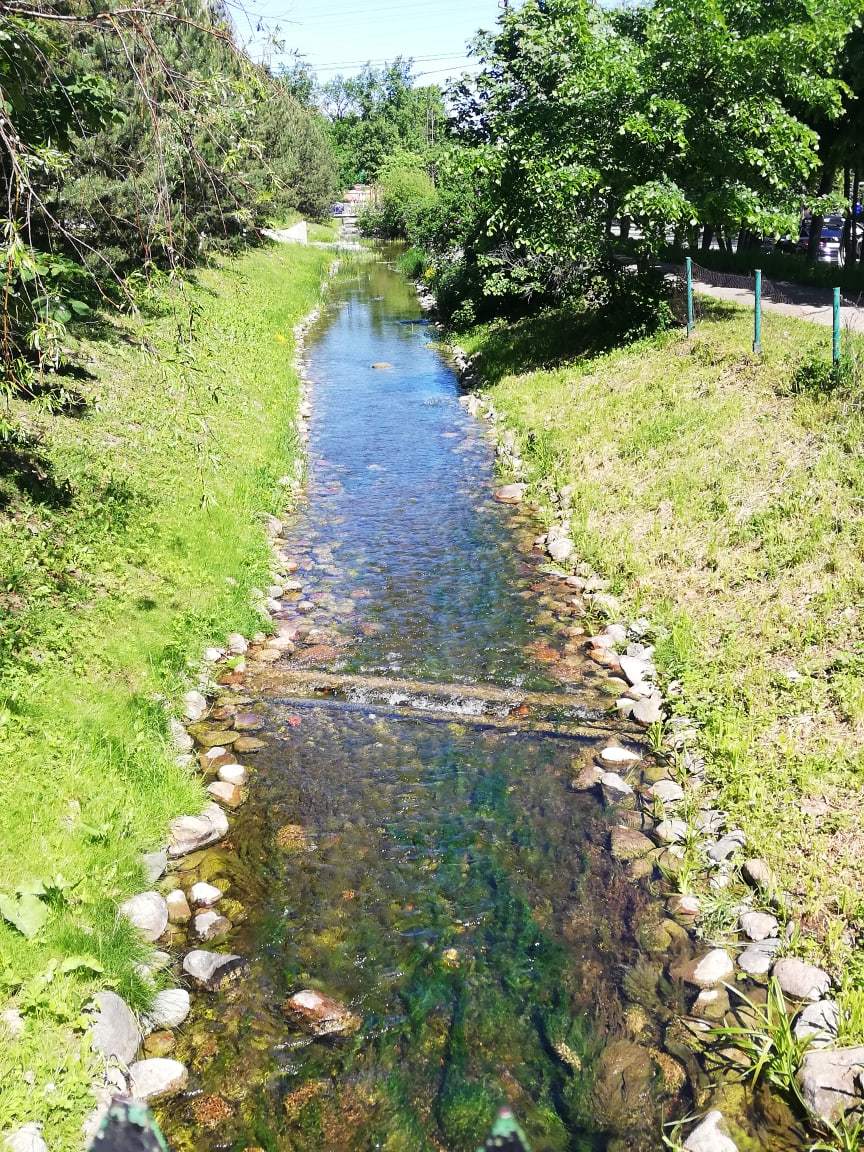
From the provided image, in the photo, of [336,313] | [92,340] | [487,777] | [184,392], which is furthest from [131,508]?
[336,313]

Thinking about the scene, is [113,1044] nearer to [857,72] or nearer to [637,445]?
[637,445]

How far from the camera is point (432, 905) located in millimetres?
6691

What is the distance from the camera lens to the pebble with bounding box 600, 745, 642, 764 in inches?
329

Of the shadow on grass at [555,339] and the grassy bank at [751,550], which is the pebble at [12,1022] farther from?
the shadow on grass at [555,339]

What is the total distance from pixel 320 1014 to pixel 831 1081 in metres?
2.98

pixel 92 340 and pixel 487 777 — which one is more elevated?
pixel 92 340

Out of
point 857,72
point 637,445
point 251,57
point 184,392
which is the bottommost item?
point 637,445

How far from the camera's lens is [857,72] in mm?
22984

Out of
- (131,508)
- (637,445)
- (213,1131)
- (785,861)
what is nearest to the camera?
(213,1131)

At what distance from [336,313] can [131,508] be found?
28.7 m

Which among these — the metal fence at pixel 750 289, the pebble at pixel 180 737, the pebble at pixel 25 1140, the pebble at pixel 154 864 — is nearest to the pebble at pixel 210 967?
the pebble at pixel 154 864

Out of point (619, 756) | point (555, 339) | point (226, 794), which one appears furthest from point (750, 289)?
point (226, 794)

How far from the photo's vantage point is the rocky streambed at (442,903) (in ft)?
17.1

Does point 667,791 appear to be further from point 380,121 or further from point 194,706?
point 380,121
